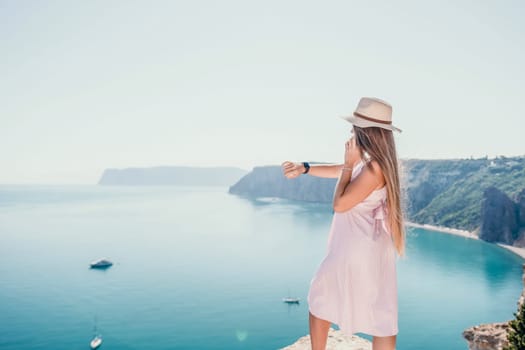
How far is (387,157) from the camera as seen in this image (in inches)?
113

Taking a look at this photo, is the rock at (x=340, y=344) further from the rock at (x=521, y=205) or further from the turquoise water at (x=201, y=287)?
the rock at (x=521, y=205)

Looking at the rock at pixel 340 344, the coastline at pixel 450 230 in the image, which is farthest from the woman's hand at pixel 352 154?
the coastline at pixel 450 230

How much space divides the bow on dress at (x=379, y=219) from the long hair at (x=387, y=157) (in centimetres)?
5

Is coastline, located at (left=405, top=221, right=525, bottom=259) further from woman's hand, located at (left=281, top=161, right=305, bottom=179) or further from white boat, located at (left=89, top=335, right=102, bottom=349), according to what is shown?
woman's hand, located at (left=281, top=161, right=305, bottom=179)

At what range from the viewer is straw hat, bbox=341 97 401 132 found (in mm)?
2902

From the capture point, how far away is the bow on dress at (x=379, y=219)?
297cm

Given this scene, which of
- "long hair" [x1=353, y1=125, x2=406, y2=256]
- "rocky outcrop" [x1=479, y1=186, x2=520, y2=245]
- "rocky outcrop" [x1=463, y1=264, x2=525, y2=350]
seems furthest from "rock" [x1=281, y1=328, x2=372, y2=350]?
"rocky outcrop" [x1=479, y1=186, x2=520, y2=245]

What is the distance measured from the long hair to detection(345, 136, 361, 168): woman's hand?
0.03 m

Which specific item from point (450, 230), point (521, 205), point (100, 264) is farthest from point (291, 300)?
point (450, 230)

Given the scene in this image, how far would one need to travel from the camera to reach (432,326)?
168 ft

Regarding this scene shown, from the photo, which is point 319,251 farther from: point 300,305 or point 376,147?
point 376,147

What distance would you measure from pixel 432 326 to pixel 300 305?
18.1 meters

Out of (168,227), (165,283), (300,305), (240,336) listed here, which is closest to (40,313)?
(165,283)

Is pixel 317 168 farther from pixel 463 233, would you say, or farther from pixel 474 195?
pixel 474 195
